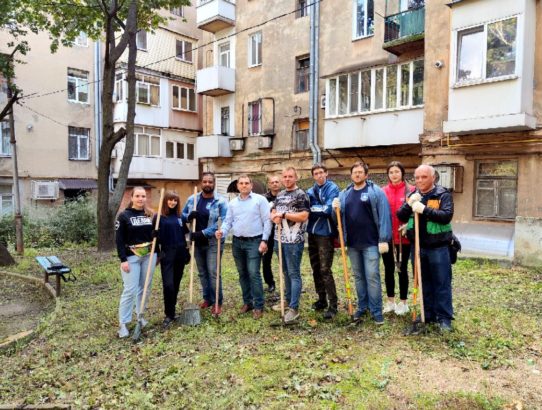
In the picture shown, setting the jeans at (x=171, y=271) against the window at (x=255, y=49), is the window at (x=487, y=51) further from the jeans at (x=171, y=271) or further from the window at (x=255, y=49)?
the window at (x=255, y=49)

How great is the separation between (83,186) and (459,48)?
59.5 ft

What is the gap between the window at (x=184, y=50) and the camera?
24531 millimetres

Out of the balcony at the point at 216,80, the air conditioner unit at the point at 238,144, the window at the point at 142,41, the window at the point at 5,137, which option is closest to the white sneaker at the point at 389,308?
the air conditioner unit at the point at 238,144

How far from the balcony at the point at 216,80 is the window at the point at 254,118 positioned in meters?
1.47

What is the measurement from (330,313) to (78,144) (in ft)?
67.6

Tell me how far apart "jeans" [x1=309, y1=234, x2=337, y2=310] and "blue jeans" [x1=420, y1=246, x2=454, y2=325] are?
1125 mm

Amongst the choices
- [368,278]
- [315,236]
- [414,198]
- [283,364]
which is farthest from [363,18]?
[283,364]

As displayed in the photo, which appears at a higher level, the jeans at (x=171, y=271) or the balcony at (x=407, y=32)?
the balcony at (x=407, y=32)

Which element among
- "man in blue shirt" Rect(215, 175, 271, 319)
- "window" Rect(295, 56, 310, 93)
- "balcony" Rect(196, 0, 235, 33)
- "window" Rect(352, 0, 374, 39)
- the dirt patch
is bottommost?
the dirt patch

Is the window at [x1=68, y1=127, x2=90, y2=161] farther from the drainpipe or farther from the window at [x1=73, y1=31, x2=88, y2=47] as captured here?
the drainpipe

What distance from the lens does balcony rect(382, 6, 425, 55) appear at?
13405 millimetres

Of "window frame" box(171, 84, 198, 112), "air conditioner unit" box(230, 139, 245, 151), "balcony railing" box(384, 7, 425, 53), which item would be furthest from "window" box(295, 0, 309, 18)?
"window frame" box(171, 84, 198, 112)

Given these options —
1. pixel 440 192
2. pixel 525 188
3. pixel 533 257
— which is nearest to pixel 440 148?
pixel 525 188

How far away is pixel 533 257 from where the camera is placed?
9.48 meters
